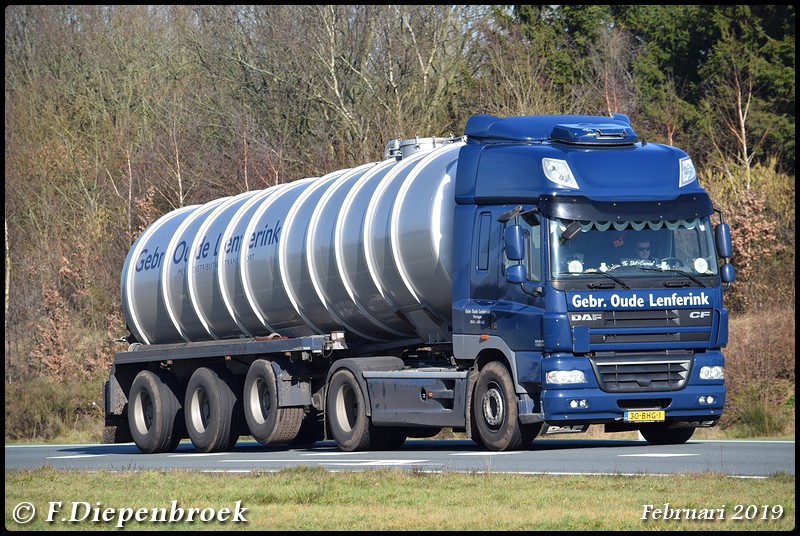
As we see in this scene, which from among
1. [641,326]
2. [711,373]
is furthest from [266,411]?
[711,373]

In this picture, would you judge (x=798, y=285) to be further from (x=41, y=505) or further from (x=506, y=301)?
(x=41, y=505)

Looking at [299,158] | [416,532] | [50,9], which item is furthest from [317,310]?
[50,9]

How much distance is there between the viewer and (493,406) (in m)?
17.3

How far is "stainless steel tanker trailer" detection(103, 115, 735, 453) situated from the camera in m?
16.5

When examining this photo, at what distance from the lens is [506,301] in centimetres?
1698

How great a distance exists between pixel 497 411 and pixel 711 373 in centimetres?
246

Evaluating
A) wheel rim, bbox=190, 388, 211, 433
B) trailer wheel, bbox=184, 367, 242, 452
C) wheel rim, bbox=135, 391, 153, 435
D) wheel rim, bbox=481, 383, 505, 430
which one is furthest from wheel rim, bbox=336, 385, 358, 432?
wheel rim, bbox=135, 391, 153, 435

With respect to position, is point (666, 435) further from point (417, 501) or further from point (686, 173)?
point (417, 501)

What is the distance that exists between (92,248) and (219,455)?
25.1 m

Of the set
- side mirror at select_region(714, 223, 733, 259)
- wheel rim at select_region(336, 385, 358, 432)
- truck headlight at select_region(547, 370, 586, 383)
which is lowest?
wheel rim at select_region(336, 385, 358, 432)

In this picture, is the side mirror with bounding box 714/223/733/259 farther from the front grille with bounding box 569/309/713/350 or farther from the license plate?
the license plate

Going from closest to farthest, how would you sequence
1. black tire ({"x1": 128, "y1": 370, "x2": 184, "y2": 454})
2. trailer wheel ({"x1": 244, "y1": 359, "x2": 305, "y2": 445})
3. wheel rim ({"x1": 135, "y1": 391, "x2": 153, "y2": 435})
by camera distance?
1. trailer wheel ({"x1": 244, "y1": 359, "x2": 305, "y2": 445})
2. black tire ({"x1": 128, "y1": 370, "x2": 184, "y2": 454})
3. wheel rim ({"x1": 135, "y1": 391, "x2": 153, "y2": 435})

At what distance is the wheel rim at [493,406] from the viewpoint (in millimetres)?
17062

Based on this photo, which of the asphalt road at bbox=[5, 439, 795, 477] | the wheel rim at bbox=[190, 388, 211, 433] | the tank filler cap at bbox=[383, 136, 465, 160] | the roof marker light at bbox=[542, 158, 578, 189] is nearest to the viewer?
the asphalt road at bbox=[5, 439, 795, 477]
